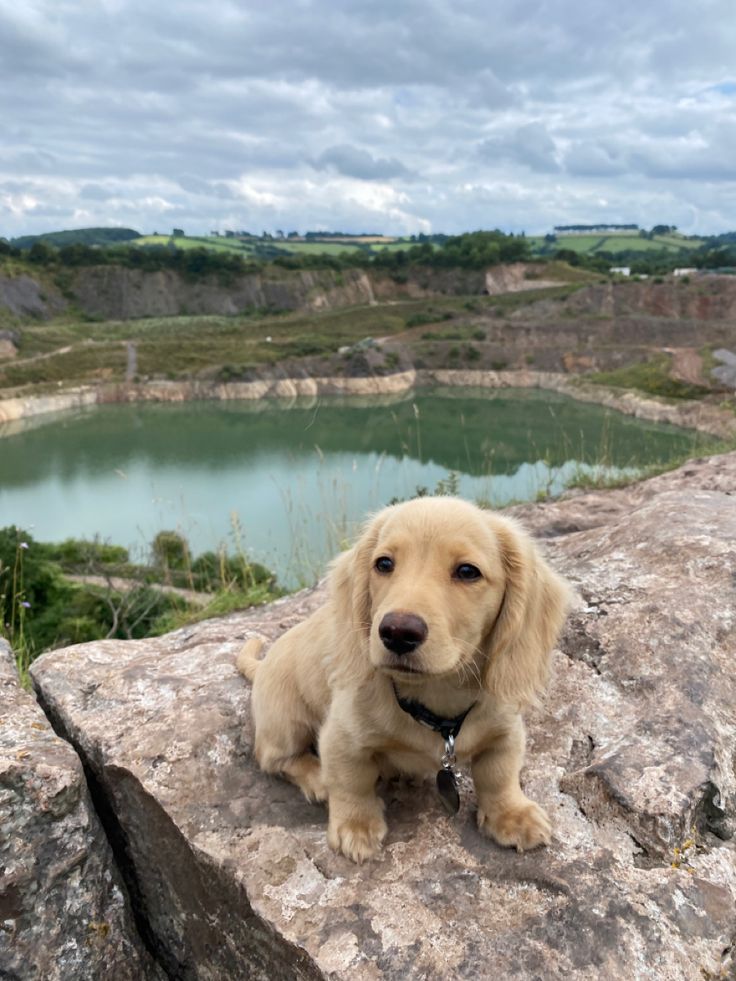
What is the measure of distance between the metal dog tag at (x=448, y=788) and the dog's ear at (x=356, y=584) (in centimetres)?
51

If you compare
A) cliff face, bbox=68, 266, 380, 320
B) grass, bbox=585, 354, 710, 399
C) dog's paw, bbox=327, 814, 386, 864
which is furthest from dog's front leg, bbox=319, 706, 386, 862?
cliff face, bbox=68, 266, 380, 320

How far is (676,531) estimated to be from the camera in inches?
160

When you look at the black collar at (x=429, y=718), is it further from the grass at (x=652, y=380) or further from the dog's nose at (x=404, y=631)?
the grass at (x=652, y=380)

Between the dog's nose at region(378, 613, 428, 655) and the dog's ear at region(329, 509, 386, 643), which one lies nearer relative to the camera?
the dog's nose at region(378, 613, 428, 655)

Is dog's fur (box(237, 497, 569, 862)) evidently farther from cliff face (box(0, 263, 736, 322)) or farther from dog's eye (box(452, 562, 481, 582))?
cliff face (box(0, 263, 736, 322))

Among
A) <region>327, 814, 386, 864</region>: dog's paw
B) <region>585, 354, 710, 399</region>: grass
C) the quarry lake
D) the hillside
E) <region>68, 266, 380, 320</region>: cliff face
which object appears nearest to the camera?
<region>327, 814, 386, 864</region>: dog's paw

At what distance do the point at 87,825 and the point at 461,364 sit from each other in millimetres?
60308

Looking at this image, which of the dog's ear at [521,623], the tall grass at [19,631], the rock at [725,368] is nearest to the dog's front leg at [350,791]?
the dog's ear at [521,623]

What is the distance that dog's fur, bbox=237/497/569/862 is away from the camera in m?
2.19

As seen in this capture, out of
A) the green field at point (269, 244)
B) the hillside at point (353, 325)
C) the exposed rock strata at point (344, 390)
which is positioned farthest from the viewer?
the green field at point (269, 244)

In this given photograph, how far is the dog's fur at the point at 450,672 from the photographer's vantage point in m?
2.19

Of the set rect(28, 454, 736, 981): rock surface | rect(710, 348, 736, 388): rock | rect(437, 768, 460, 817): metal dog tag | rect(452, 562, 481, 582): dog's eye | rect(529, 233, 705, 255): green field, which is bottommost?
rect(710, 348, 736, 388): rock

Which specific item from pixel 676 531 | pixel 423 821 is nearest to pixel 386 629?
pixel 423 821

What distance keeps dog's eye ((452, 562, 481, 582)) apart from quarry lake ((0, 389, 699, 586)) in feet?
14.6
